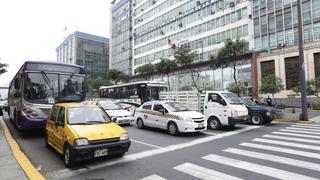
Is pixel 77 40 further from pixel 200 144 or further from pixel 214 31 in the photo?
A: pixel 200 144

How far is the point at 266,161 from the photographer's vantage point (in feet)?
21.1

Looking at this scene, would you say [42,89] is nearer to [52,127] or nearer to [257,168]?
[52,127]

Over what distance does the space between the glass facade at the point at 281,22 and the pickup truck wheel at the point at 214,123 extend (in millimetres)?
25721

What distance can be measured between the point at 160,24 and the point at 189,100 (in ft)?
138

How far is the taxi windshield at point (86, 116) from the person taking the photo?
6.66 meters

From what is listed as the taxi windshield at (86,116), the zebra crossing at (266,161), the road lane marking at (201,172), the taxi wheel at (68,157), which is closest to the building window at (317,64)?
the zebra crossing at (266,161)

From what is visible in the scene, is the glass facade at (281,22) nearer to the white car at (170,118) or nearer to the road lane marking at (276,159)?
the white car at (170,118)

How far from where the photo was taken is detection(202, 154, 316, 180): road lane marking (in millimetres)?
5254

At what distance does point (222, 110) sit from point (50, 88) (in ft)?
27.6

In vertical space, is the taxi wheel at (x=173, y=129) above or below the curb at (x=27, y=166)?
above

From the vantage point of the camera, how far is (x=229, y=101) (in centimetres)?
1247

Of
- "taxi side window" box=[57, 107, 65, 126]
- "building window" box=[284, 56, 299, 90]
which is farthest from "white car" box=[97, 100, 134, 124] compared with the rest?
"building window" box=[284, 56, 299, 90]

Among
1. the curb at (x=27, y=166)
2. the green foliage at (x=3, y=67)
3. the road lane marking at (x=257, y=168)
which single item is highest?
the green foliage at (x=3, y=67)

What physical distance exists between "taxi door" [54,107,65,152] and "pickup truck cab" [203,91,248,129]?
8.20 metres
